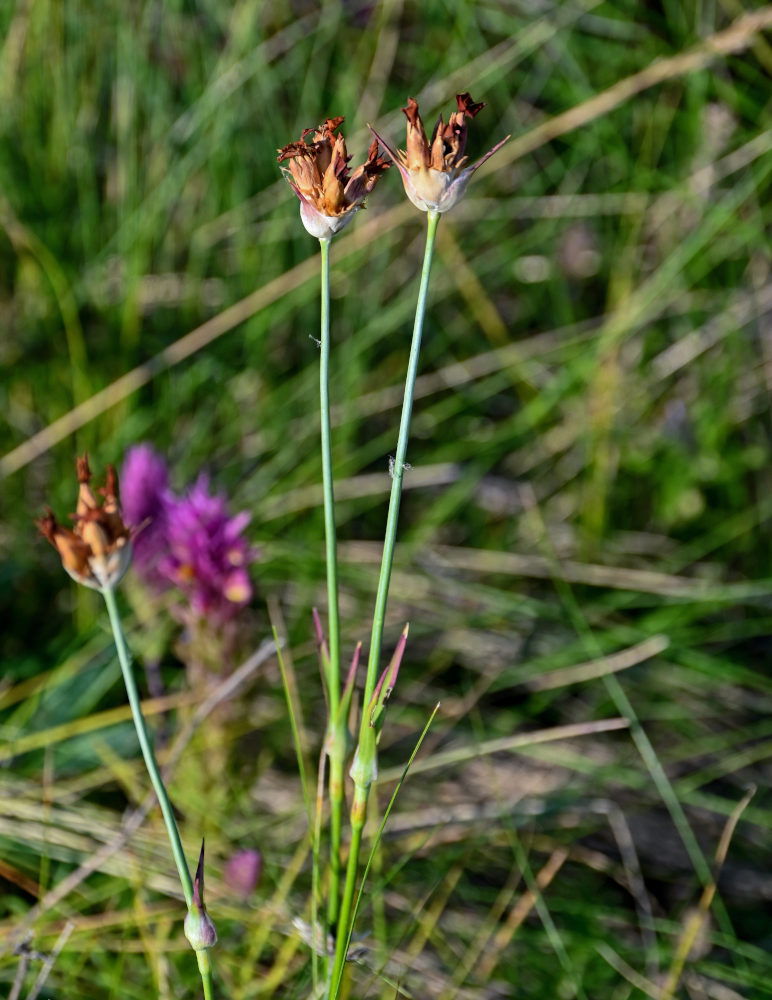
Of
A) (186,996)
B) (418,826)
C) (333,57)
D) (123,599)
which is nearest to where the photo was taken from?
(186,996)

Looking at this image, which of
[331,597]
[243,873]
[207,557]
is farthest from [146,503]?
[331,597]

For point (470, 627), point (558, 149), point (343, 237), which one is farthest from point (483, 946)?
point (558, 149)

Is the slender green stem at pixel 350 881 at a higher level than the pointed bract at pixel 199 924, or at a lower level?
higher

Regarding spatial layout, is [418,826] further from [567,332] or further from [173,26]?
[173,26]

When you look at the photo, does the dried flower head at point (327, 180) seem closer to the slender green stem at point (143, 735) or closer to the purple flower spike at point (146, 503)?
the slender green stem at point (143, 735)

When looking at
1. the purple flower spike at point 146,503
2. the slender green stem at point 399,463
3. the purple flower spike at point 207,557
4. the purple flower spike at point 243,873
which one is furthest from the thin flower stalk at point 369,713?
the purple flower spike at point 146,503

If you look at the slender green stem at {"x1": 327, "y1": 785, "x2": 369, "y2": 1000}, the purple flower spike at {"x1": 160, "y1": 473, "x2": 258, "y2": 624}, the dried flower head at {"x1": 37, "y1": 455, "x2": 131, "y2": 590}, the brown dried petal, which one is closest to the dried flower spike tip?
the brown dried petal
